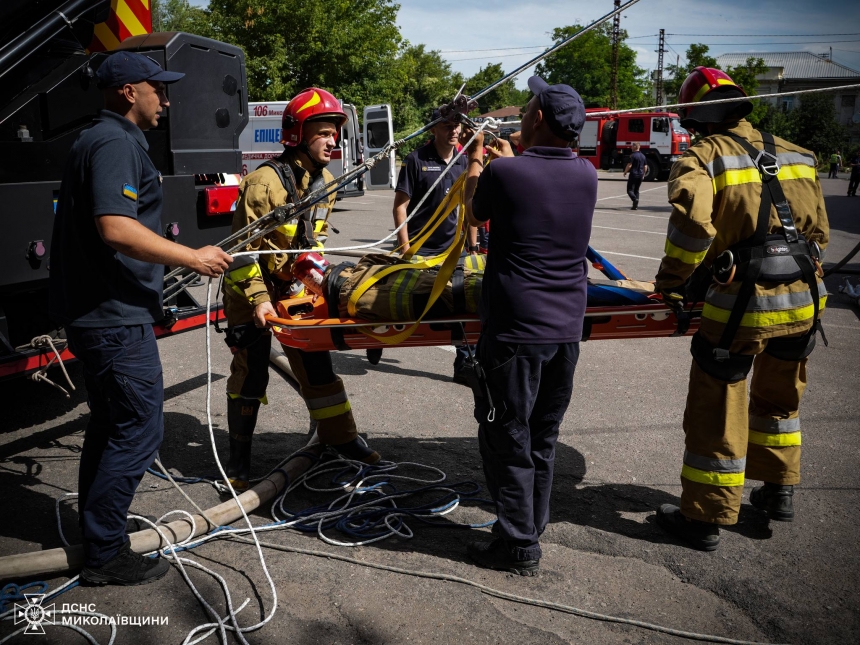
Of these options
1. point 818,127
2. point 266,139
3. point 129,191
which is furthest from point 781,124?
point 129,191

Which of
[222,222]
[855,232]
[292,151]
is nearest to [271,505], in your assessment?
[292,151]

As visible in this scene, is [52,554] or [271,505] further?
[271,505]

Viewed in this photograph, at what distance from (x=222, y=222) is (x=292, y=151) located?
1661 mm

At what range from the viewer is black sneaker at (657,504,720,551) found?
339cm

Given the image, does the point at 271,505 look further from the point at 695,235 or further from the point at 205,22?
the point at 205,22

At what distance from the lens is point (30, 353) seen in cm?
392

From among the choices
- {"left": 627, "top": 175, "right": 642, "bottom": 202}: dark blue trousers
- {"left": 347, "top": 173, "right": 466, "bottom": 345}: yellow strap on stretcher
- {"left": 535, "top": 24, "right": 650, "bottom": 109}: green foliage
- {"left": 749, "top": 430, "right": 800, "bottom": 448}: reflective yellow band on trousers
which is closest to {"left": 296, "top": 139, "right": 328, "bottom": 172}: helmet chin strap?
{"left": 347, "top": 173, "right": 466, "bottom": 345}: yellow strap on stretcher

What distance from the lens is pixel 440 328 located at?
3.71 meters

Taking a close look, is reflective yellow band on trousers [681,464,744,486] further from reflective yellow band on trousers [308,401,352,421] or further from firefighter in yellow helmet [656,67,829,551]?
reflective yellow band on trousers [308,401,352,421]

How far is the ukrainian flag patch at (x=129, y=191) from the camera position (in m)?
2.78

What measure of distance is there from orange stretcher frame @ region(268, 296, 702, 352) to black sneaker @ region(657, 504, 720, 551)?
36.0 inches

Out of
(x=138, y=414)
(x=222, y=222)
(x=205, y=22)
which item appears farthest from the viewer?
(x=205, y=22)

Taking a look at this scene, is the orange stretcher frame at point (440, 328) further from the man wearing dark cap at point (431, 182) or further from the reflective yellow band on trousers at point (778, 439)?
the man wearing dark cap at point (431, 182)

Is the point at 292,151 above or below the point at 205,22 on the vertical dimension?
below
